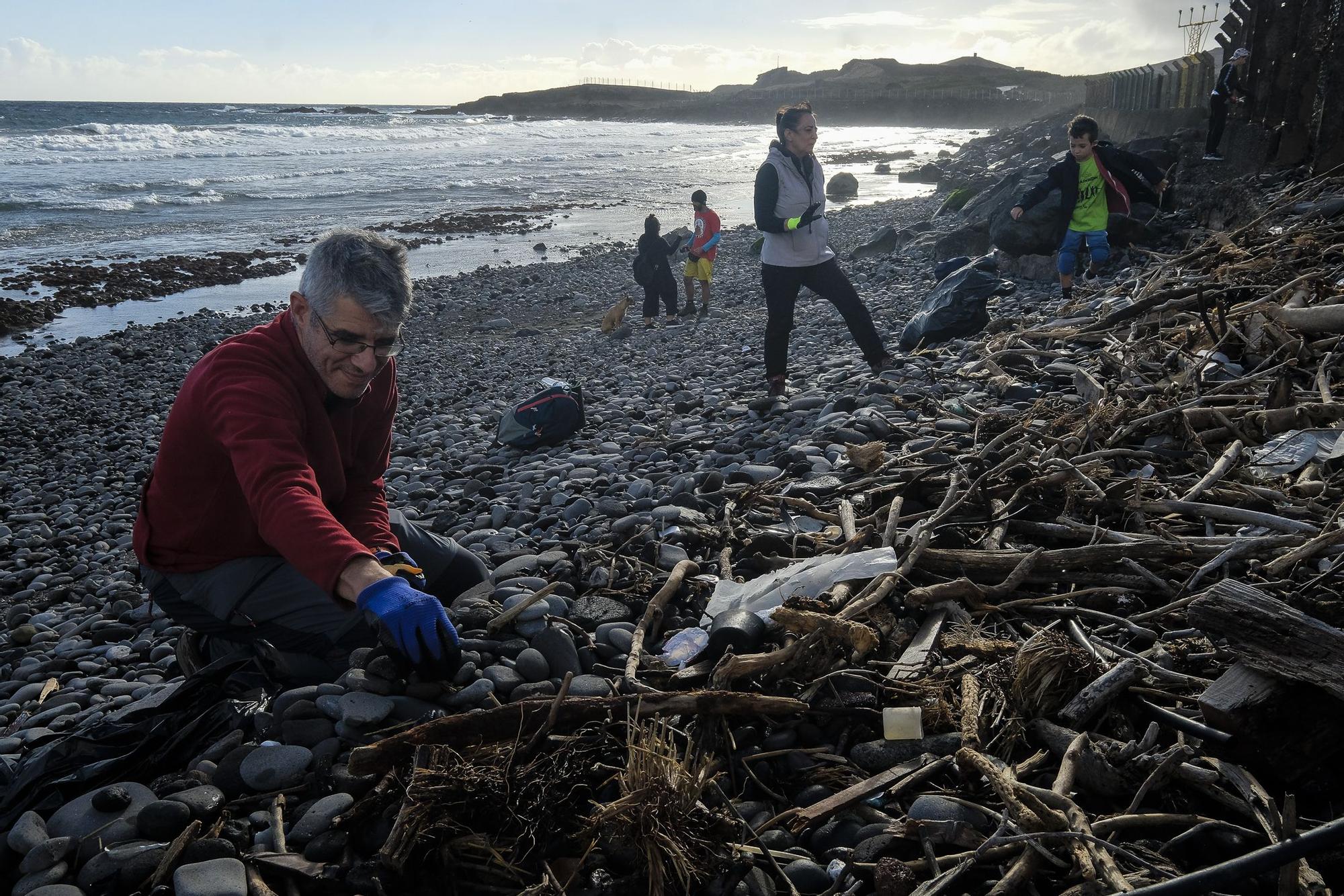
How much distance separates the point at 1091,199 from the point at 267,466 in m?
8.31

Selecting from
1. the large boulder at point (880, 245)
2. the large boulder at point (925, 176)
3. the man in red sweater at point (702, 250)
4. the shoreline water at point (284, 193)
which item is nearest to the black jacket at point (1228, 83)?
the large boulder at point (880, 245)

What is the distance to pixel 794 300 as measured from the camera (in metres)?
6.73

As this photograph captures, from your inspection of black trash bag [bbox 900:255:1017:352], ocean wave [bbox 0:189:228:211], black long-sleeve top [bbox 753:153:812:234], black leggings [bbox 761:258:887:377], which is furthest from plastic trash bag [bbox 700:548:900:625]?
ocean wave [bbox 0:189:228:211]

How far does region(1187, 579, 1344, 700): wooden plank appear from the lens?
6.33ft

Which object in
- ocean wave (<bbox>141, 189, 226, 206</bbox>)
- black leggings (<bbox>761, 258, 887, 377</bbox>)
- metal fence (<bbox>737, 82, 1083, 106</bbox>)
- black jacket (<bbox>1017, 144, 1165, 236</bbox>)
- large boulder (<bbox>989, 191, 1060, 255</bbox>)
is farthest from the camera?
metal fence (<bbox>737, 82, 1083, 106</bbox>)

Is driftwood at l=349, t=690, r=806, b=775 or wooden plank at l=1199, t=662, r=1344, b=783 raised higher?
wooden plank at l=1199, t=662, r=1344, b=783

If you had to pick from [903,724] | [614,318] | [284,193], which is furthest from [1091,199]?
[284,193]

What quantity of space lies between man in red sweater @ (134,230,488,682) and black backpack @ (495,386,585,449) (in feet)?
10.6

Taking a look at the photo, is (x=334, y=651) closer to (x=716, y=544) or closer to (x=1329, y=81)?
(x=716, y=544)

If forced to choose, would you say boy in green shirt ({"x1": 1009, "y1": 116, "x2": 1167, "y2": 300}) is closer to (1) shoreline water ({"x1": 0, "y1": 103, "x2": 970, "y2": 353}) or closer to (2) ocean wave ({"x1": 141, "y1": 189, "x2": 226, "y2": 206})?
(1) shoreline water ({"x1": 0, "y1": 103, "x2": 970, "y2": 353})

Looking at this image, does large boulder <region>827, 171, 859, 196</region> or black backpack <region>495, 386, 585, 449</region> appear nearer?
black backpack <region>495, 386, 585, 449</region>

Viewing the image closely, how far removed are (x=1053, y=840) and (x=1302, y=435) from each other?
2.49 m

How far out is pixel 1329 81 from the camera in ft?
26.9

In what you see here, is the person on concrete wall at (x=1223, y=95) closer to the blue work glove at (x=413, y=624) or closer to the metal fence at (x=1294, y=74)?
the metal fence at (x=1294, y=74)
